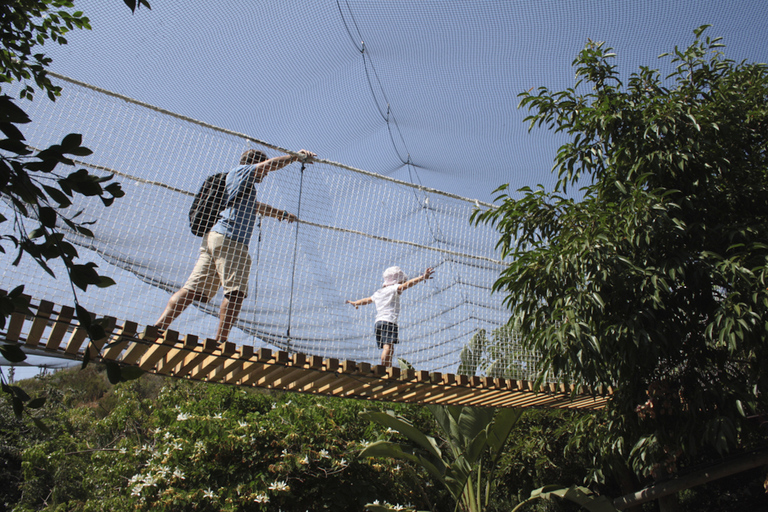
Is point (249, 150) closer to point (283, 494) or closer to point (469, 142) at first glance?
point (469, 142)

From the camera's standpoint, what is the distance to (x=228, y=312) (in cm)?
239

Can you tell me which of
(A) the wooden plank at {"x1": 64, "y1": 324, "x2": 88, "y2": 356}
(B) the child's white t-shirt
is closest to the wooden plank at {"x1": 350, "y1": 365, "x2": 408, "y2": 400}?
(B) the child's white t-shirt

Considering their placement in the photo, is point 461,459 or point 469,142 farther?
point 469,142

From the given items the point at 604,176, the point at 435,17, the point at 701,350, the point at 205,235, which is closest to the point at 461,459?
the point at 701,350

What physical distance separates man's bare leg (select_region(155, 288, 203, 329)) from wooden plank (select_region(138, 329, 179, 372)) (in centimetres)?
12

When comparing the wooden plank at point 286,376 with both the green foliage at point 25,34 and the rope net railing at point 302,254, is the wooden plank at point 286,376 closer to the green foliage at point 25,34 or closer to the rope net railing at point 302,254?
the rope net railing at point 302,254

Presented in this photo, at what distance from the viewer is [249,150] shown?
2.58 metres

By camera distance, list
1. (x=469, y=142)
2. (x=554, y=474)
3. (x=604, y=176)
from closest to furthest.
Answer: (x=604, y=176), (x=469, y=142), (x=554, y=474)

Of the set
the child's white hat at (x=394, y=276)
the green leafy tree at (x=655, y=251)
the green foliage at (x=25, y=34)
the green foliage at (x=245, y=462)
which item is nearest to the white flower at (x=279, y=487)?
the green foliage at (x=245, y=462)

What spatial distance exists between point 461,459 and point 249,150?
275cm

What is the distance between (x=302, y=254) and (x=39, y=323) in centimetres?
109

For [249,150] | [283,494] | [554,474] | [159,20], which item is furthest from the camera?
[554,474]

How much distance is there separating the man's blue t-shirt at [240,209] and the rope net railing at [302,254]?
0.21 ft

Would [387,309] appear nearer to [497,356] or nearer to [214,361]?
[497,356]
